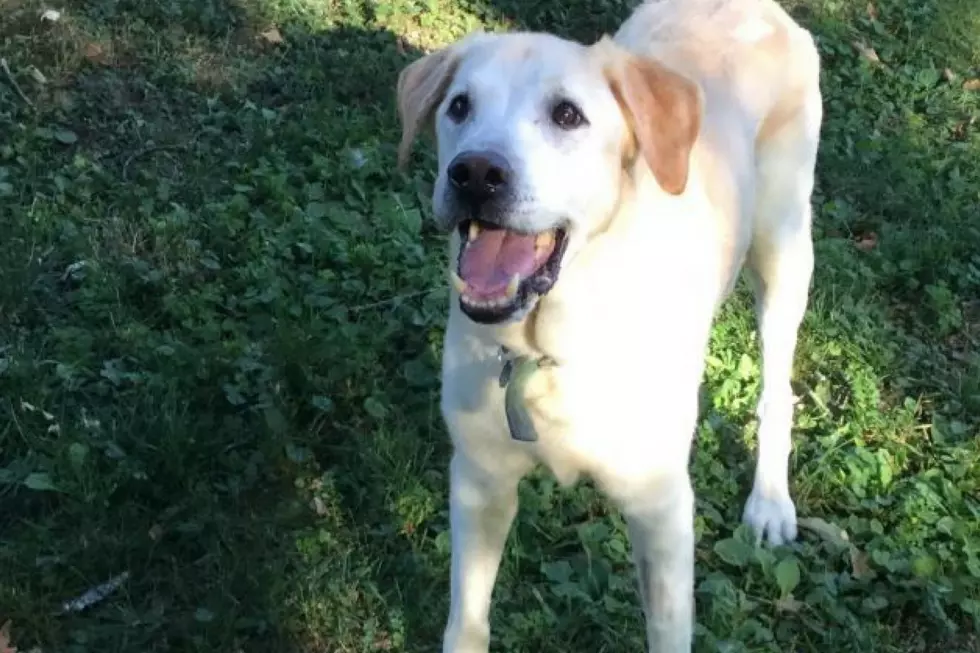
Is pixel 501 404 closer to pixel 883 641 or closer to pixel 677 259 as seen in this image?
pixel 677 259

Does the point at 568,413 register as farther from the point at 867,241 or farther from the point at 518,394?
the point at 867,241

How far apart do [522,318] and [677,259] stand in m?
0.61

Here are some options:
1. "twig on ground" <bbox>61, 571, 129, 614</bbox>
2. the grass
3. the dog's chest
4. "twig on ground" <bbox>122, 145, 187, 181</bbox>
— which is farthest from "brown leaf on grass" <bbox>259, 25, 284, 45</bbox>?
the dog's chest

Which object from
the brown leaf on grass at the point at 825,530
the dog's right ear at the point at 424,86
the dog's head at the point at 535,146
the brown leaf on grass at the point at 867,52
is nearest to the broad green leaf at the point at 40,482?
the dog's right ear at the point at 424,86

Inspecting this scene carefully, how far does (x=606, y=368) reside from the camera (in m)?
2.94

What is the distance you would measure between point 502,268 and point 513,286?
0.06m

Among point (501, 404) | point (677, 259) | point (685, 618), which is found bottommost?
point (685, 618)

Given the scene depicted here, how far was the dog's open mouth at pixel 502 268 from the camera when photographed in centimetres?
266

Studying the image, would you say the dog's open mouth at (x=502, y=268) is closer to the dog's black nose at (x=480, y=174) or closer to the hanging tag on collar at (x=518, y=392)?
the dog's black nose at (x=480, y=174)

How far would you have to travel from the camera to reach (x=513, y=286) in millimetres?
2668

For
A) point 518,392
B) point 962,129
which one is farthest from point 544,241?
point 962,129

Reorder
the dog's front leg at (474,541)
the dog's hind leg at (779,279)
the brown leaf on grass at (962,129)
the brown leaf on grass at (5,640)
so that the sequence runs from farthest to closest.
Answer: the brown leaf on grass at (962,129) < the dog's hind leg at (779,279) < the brown leaf on grass at (5,640) < the dog's front leg at (474,541)

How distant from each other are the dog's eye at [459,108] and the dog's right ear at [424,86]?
0.39 feet

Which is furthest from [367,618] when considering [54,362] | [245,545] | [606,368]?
[54,362]
